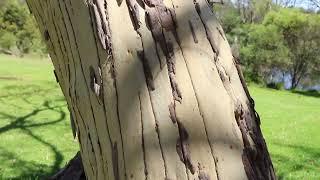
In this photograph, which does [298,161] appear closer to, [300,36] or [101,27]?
[101,27]

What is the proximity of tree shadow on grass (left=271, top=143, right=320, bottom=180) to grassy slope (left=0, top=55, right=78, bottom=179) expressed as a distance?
14.2 feet

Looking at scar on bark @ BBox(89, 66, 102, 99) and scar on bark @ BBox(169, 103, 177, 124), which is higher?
scar on bark @ BBox(89, 66, 102, 99)

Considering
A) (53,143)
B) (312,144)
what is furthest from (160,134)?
(312,144)

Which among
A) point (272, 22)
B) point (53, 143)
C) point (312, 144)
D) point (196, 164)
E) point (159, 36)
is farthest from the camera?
point (272, 22)

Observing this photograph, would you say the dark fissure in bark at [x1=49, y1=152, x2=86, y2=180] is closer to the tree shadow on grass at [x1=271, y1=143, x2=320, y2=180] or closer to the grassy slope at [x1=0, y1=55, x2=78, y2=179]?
the grassy slope at [x1=0, y1=55, x2=78, y2=179]

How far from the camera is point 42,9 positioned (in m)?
1.86

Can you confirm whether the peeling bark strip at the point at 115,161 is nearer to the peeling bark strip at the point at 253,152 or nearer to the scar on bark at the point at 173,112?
the scar on bark at the point at 173,112

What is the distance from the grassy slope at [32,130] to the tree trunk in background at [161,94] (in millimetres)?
6616

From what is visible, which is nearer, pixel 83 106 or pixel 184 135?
pixel 184 135

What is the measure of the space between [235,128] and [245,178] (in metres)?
0.15

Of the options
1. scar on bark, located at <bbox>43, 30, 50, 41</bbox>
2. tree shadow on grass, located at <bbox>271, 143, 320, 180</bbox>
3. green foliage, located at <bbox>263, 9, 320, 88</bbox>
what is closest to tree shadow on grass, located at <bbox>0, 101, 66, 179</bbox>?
tree shadow on grass, located at <bbox>271, 143, 320, 180</bbox>

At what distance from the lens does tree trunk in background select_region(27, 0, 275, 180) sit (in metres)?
1.40

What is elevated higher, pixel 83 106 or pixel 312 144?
pixel 83 106

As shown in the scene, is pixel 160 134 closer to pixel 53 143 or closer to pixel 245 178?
pixel 245 178
